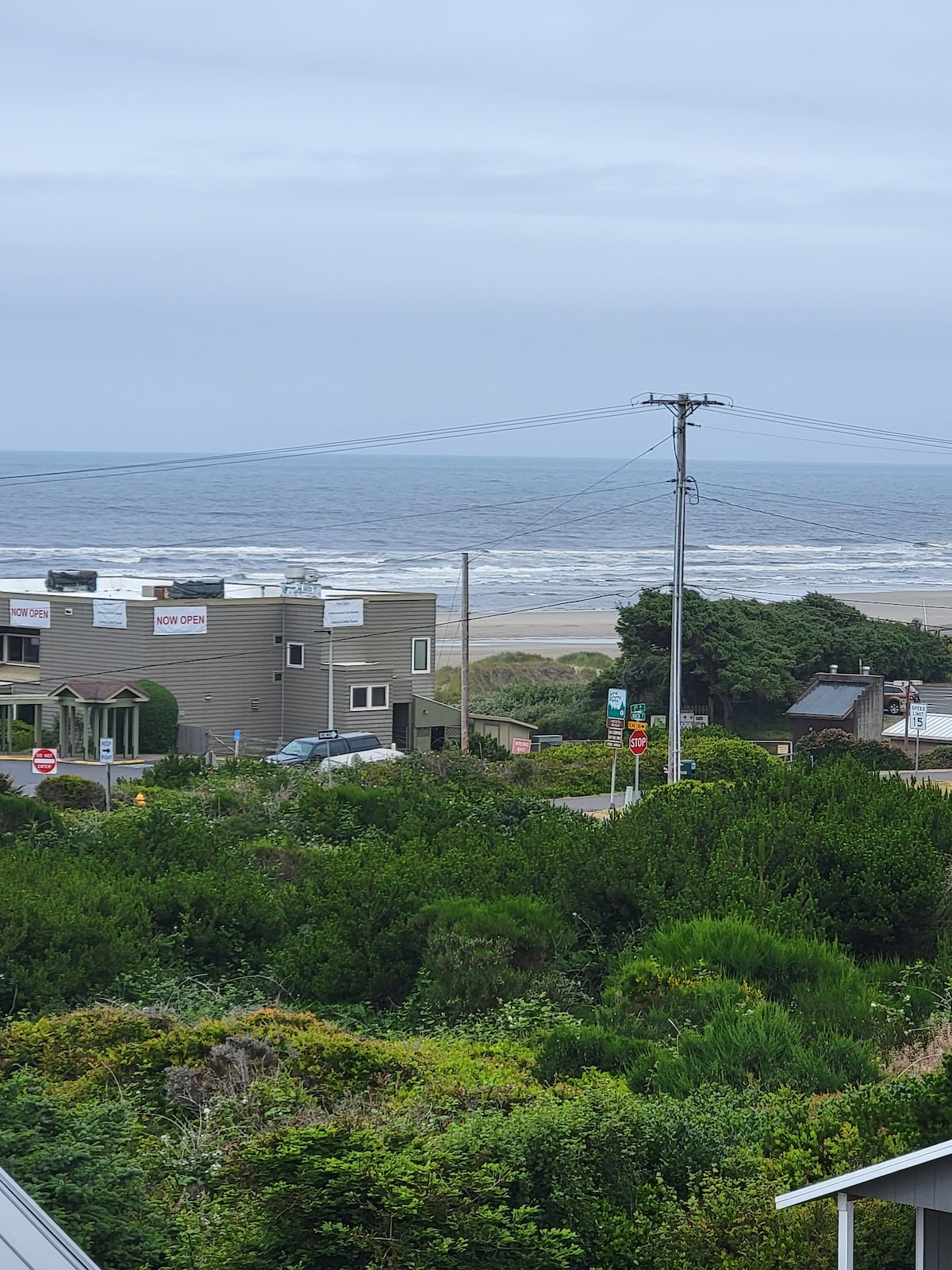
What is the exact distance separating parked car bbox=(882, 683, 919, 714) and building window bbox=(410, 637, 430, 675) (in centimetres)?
1507

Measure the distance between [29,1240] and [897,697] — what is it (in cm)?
5180

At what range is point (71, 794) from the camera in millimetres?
32531

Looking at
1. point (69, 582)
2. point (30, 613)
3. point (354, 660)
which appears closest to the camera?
point (354, 660)

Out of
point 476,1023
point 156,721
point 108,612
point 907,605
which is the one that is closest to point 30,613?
point 108,612

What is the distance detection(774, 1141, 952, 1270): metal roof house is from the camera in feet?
21.3

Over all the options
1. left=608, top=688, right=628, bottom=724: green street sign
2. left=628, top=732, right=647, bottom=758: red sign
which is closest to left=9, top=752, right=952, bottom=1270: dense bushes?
left=608, top=688, right=628, bottom=724: green street sign

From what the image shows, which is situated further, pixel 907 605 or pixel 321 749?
pixel 907 605

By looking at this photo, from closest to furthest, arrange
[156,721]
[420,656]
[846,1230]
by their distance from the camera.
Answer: [846,1230], [156,721], [420,656]

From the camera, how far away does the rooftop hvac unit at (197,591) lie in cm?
4784

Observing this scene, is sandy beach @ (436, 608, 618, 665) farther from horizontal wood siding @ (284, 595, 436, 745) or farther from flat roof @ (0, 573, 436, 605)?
horizontal wood siding @ (284, 595, 436, 745)

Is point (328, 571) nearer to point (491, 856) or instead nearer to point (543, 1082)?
point (491, 856)

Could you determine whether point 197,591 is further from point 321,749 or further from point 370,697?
point 321,749

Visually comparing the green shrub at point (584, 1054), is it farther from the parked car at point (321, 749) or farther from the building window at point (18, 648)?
the building window at point (18, 648)

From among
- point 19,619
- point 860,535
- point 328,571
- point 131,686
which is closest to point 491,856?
point 131,686
